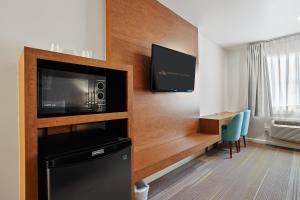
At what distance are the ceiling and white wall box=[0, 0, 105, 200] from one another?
1586mm

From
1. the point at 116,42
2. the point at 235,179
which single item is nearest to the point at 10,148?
the point at 116,42

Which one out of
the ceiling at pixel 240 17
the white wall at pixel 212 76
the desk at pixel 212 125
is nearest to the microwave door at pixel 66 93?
the ceiling at pixel 240 17

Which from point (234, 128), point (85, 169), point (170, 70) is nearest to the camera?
point (85, 169)

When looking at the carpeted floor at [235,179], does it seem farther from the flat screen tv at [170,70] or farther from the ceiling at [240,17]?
the ceiling at [240,17]

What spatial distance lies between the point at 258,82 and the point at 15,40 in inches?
192

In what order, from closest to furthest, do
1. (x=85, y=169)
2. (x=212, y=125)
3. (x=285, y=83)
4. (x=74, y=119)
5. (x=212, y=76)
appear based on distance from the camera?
(x=85, y=169)
(x=74, y=119)
(x=212, y=125)
(x=285, y=83)
(x=212, y=76)

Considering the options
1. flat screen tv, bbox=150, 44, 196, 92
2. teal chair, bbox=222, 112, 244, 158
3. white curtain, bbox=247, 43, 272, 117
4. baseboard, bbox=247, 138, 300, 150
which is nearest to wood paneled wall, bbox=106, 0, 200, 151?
flat screen tv, bbox=150, 44, 196, 92

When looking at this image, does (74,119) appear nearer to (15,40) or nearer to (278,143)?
(15,40)

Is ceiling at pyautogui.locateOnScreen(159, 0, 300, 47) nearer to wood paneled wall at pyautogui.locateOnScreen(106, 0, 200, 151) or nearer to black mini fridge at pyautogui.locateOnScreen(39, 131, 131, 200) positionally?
wood paneled wall at pyautogui.locateOnScreen(106, 0, 200, 151)

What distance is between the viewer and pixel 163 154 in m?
2.16

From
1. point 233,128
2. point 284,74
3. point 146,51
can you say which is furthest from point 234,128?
point 146,51

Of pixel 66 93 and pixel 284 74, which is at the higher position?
pixel 284 74

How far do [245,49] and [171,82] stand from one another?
333 centimetres

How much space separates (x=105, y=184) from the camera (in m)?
1.17
